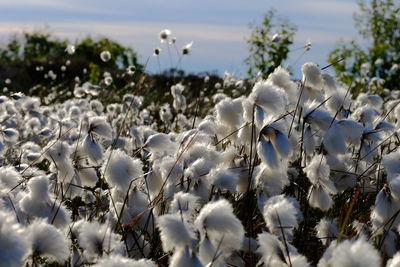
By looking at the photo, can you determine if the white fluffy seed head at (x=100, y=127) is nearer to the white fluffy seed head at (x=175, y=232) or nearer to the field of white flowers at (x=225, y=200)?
the field of white flowers at (x=225, y=200)

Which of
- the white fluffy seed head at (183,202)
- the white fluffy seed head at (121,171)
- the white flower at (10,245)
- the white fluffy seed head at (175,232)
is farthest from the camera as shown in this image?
the white fluffy seed head at (121,171)

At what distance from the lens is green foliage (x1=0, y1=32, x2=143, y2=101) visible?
A: 16.7m

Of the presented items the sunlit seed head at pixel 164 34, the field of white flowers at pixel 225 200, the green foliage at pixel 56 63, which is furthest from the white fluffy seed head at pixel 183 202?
the green foliage at pixel 56 63

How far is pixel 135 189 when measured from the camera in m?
2.37

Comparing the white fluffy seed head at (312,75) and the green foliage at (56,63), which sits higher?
the white fluffy seed head at (312,75)

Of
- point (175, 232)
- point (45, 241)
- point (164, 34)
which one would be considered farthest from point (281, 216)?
point (164, 34)

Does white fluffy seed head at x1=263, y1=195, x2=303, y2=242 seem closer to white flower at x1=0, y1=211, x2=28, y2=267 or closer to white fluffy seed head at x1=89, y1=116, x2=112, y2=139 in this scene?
white flower at x1=0, y1=211, x2=28, y2=267

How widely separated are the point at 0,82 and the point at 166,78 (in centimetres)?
446

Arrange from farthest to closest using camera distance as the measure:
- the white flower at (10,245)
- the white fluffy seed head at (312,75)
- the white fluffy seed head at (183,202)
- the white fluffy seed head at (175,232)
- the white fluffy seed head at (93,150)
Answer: the white fluffy seed head at (312,75) < the white fluffy seed head at (93,150) < the white fluffy seed head at (183,202) < the white fluffy seed head at (175,232) < the white flower at (10,245)

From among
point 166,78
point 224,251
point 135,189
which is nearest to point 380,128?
point 135,189

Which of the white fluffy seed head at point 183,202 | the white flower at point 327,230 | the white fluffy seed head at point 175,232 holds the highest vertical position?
the white fluffy seed head at point 175,232

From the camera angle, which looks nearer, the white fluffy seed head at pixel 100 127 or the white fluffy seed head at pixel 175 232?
the white fluffy seed head at pixel 175 232

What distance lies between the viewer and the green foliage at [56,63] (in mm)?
16713

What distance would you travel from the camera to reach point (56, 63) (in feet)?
62.1
